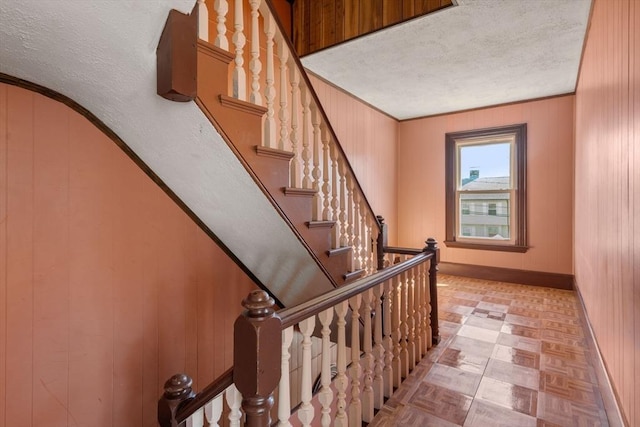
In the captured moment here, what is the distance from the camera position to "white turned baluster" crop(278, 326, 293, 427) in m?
1.21

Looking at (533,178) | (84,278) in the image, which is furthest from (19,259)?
(533,178)

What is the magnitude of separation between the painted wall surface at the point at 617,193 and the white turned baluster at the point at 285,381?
1375mm

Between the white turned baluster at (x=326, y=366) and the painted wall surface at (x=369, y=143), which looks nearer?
the white turned baluster at (x=326, y=366)

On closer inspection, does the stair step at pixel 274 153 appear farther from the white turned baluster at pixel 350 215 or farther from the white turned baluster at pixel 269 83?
the white turned baluster at pixel 350 215

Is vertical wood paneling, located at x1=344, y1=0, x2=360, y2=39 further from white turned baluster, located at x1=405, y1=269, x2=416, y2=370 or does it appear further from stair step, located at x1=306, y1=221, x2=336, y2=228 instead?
white turned baluster, located at x1=405, y1=269, x2=416, y2=370

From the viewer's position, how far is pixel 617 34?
5.35ft

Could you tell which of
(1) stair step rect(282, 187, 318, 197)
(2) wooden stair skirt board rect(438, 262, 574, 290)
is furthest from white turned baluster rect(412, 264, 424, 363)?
(2) wooden stair skirt board rect(438, 262, 574, 290)

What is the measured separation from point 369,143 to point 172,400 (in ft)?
14.0

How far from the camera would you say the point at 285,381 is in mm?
1244

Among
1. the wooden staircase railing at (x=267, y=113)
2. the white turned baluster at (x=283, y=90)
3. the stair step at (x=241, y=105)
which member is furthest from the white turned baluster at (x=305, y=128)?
the stair step at (x=241, y=105)

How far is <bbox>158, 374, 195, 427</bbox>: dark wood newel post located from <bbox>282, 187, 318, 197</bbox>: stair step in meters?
1.01

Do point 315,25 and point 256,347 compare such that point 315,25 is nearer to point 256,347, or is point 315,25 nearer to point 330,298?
point 330,298

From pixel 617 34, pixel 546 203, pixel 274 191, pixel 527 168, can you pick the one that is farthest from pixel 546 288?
pixel 274 191

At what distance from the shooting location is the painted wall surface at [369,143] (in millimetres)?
4125
